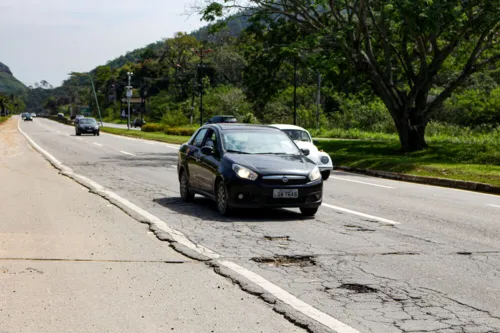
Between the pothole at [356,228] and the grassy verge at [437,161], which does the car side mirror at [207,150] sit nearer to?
the pothole at [356,228]

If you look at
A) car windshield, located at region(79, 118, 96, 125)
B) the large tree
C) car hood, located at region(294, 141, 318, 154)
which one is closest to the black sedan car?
car hood, located at region(294, 141, 318, 154)

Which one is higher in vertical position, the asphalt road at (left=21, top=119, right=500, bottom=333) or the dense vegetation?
the dense vegetation

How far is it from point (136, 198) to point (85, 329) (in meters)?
8.88

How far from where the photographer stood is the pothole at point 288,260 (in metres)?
7.62

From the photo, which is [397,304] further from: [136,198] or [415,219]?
[136,198]

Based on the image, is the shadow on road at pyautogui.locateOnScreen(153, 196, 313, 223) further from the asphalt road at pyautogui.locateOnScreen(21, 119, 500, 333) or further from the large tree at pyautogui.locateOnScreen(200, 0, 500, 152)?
the large tree at pyautogui.locateOnScreen(200, 0, 500, 152)

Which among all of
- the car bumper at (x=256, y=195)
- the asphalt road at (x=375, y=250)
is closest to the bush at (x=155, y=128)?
A: the asphalt road at (x=375, y=250)

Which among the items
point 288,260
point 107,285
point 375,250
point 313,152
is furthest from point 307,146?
point 107,285

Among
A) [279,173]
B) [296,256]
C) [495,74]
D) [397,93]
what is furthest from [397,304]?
[495,74]

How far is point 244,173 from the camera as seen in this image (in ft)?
36.4

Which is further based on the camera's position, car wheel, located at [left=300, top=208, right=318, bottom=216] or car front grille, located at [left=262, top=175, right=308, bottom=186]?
car wheel, located at [left=300, top=208, right=318, bottom=216]

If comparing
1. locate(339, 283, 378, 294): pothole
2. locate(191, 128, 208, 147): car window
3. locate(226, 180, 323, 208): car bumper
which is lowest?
locate(339, 283, 378, 294): pothole

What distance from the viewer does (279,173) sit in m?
11.1

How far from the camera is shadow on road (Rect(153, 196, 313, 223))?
1115cm
